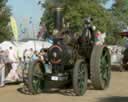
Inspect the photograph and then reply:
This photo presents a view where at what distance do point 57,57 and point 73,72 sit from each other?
0.76m

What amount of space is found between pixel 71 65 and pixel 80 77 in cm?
50

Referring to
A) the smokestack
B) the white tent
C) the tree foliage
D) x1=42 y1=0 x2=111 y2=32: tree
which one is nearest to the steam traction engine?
the smokestack

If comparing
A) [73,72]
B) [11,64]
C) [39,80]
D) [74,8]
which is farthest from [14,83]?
[74,8]

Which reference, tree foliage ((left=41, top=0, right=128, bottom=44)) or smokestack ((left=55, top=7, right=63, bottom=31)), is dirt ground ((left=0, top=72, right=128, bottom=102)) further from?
tree foliage ((left=41, top=0, right=128, bottom=44))

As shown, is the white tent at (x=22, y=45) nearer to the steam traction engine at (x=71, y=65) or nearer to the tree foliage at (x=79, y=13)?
the steam traction engine at (x=71, y=65)

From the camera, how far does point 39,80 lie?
49.3ft

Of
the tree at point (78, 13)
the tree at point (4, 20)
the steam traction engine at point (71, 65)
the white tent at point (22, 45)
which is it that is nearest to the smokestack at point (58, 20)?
the steam traction engine at point (71, 65)

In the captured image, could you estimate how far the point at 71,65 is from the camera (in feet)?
48.1

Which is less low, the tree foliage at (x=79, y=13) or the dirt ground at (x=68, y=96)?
the tree foliage at (x=79, y=13)

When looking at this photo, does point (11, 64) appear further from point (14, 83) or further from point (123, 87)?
point (123, 87)

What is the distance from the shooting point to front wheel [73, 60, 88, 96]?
1397 cm

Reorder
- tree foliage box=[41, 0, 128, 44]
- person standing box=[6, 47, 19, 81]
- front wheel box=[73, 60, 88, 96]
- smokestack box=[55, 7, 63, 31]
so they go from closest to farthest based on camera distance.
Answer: front wheel box=[73, 60, 88, 96] → smokestack box=[55, 7, 63, 31] → person standing box=[6, 47, 19, 81] → tree foliage box=[41, 0, 128, 44]

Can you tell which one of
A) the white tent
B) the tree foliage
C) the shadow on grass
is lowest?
the shadow on grass

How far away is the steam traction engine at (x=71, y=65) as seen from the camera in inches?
568
